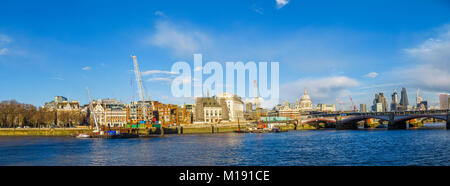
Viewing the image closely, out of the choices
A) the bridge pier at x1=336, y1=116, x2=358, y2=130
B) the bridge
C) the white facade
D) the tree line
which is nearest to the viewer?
the bridge

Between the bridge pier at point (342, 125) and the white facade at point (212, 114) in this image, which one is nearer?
the bridge pier at point (342, 125)

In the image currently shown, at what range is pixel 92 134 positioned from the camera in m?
102

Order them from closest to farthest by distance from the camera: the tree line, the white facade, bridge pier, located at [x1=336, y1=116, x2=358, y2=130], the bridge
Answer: the bridge < the tree line < bridge pier, located at [x1=336, y1=116, x2=358, y2=130] < the white facade

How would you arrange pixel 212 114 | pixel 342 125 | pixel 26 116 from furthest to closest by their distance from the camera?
pixel 212 114
pixel 342 125
pixel 26 116

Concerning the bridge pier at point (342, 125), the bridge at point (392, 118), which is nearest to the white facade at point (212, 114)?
the bridge at point (392, 118)

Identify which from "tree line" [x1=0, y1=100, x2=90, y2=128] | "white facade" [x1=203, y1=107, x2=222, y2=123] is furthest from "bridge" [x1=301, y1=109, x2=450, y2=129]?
"tree line" [x1=0, y1=100, x2=90, y2=128]

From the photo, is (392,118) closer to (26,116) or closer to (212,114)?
(212,114)

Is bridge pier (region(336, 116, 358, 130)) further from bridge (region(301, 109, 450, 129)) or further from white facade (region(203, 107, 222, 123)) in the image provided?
white facade (region(203, 107, 222, 123))

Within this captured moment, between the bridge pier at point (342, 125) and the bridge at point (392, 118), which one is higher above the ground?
the bridge at point (392, 118)

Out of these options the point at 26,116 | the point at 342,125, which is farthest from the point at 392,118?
the point at 26,116

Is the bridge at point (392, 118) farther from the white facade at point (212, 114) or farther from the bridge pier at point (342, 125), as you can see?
the white facade at point (212, 114)

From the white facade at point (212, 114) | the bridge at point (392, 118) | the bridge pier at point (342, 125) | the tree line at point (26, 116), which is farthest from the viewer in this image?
the white facade at point (212, 114)
